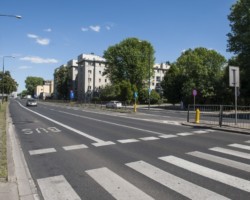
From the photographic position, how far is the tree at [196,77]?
167ft

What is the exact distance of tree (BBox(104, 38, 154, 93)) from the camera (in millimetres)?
73250

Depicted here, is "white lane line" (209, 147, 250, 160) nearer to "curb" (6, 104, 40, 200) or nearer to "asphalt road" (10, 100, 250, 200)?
"asphalt road" (10, 100, 250, 200)

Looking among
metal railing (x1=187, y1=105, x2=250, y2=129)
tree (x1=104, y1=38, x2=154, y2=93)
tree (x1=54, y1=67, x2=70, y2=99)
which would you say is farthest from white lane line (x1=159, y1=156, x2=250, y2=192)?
tree (x1=54, y1=67, x2=70, y2=99)

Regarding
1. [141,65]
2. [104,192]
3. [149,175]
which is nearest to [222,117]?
[149,175]

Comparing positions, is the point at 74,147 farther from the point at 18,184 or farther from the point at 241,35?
the point at 241,35

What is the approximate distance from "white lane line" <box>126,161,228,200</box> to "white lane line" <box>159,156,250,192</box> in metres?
0.64

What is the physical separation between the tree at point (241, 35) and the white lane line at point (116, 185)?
32354mm

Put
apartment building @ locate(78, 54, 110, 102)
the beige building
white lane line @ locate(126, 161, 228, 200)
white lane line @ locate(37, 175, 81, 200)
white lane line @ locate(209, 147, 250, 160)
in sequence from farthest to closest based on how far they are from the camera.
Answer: the beige building
apartment building @ locate(78, 54, 110, 102)
white lane line @ locate(209, 147, 250, 160)
white lane line @ locate(37, 175, 81, 200)
white lane line @ locate(126, 161, 228, 200)

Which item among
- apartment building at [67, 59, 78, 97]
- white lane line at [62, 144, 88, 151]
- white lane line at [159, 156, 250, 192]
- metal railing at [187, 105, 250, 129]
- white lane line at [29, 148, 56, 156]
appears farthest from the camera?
apartment building at [67, 59, 78, 97]

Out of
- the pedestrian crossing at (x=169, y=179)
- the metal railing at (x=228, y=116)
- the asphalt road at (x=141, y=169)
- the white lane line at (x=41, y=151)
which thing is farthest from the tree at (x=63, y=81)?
the pedestrian crossing at (x=169, y=179)

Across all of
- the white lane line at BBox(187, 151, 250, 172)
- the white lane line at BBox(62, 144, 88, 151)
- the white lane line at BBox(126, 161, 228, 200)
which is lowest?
the white lane line at BBox(62, 144, 88, 151)

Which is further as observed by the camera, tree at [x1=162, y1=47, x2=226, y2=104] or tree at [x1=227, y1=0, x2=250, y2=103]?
tree at [x1=162, y1=47, x2=226, y2=104]

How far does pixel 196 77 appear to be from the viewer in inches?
2165

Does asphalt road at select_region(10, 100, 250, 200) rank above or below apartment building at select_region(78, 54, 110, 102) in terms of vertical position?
below
